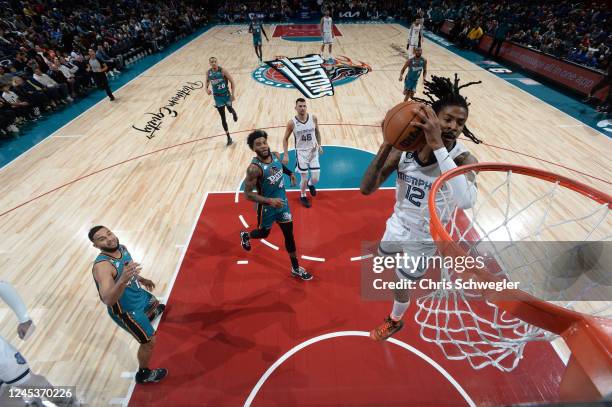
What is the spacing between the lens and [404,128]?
222 centimetres

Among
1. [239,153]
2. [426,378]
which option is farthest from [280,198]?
[239,153]

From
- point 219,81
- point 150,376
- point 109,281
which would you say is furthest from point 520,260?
point 219,81

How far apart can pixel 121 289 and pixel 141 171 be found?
4966 mm

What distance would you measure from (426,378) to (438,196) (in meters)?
2.01

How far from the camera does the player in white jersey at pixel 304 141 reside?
517cm

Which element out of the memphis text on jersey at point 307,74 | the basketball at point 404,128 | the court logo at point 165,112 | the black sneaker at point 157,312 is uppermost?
the basketball at point 404,128

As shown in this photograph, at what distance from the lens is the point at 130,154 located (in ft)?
25.3

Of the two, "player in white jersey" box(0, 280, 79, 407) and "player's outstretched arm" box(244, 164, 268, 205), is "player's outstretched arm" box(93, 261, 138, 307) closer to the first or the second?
"player in white jersey" box(0, 280, 79, 407)

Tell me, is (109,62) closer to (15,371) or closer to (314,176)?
(314,176)

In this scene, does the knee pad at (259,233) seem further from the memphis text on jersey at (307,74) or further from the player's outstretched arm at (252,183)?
the memphis text on jersey at (307,74)

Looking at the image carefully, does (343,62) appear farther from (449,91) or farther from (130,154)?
(449,91)

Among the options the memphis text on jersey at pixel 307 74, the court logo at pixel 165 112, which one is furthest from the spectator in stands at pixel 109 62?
the memphis text on jersey at pixel 307 74

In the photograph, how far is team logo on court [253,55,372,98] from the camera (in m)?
11.9

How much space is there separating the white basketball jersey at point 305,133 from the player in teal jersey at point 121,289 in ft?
10.2
